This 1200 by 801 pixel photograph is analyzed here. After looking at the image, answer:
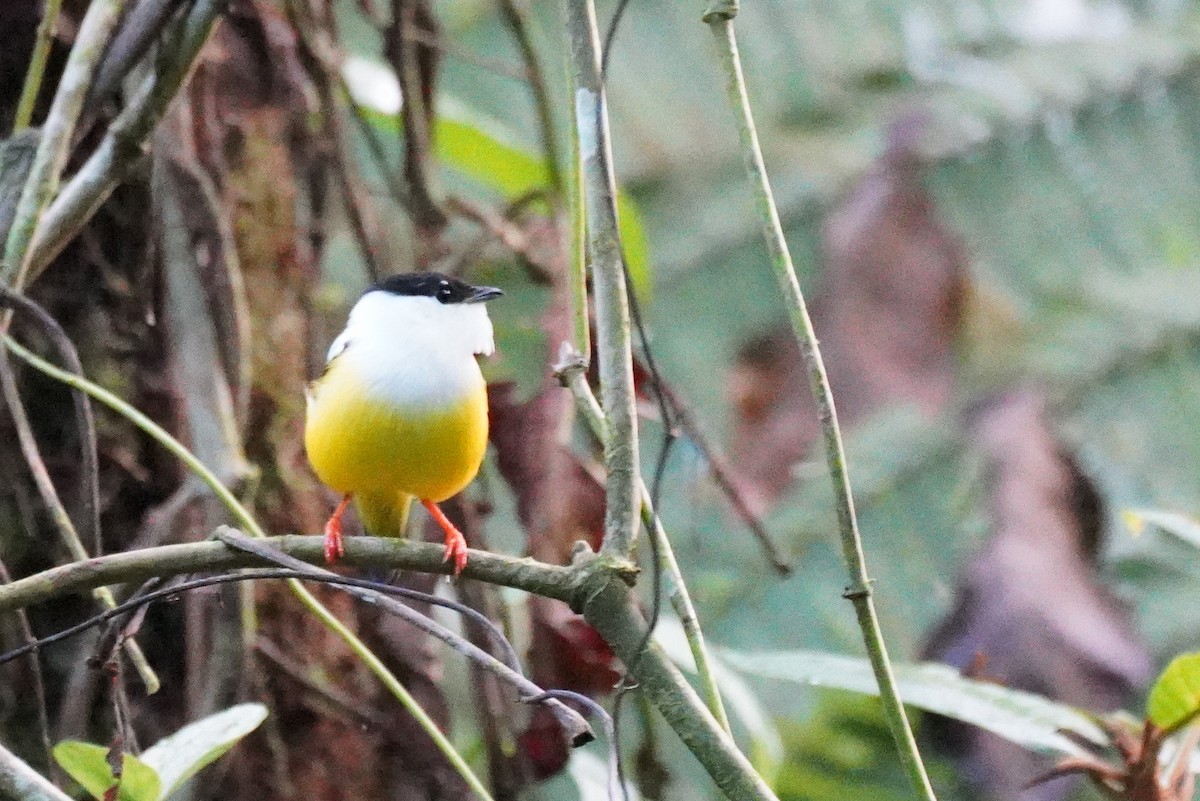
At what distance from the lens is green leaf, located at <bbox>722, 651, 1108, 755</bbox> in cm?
155

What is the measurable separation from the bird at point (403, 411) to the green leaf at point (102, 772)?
1.45ft

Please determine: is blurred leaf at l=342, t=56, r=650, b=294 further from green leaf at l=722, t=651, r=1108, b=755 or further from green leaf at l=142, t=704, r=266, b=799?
green leaf at l=142, t=704, r=266, b=799

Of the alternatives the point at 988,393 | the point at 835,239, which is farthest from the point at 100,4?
the point at 988,393

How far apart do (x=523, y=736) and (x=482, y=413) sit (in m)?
0.49

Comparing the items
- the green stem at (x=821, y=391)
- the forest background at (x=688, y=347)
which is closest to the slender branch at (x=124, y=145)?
the forest background at (x=688, y=347)

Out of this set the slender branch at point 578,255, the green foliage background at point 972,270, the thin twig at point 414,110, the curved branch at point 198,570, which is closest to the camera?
the curved branch at point 198,570

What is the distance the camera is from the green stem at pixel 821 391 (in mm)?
1168

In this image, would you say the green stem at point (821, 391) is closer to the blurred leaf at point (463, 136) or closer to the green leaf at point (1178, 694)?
the green leaf at point (1178, 694)

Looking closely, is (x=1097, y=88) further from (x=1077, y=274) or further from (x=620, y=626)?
(x=620, y=626)

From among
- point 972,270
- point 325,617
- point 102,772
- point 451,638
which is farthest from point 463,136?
point 451,638

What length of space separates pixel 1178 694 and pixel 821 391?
560 millimetres

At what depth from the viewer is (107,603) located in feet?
5.36

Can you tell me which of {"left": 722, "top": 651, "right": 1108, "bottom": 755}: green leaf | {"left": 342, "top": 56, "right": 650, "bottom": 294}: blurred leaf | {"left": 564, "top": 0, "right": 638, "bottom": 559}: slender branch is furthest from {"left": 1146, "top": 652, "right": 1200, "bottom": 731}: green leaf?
{"left": 342, "top": 56, "right": 650, "bottom": 294}: blurred leaf

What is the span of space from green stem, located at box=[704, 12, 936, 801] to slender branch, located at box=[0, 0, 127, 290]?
0.93 meters
